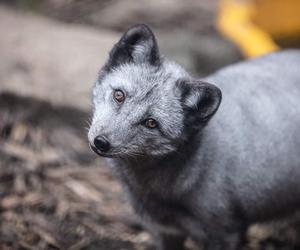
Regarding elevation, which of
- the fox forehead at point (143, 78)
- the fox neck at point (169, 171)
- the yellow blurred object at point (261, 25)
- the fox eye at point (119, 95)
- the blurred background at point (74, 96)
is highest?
the fox forehead at point (143, 78)

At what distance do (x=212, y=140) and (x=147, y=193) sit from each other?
1.96ft

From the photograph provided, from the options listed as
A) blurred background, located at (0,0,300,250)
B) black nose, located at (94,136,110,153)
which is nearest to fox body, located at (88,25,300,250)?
black nose, located at (94,136,110,153)

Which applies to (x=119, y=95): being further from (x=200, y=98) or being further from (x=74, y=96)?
(x=74, y=96)

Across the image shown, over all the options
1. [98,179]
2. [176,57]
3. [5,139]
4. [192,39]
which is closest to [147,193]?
[98,179]

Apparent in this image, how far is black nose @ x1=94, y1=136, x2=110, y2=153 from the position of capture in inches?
148

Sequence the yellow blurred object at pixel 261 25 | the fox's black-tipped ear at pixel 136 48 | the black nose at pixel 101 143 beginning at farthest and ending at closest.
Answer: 1. the yellow blurred object at pixel 261 25
2. the fox's black-tipped ear at pixel 136 48
3. the black nose at pixel 101 143

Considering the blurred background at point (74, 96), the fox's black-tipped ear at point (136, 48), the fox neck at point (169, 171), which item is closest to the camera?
the fox's black-tipped ear at point (136, 48)

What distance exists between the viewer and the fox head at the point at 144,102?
12.6 feet

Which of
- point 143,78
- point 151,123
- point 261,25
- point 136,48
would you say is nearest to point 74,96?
point 136,48

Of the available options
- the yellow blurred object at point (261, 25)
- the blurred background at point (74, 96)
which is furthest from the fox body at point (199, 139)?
the yellow blurred object at point (261, 25)

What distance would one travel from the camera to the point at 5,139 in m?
5.96

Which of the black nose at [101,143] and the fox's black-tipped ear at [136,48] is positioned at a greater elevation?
the fox's black-tipped ear at [136,48]

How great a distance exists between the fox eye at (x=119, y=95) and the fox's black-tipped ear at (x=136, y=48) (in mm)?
252

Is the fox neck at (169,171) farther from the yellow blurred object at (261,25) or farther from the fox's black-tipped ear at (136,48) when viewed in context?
the yellow blurred object at (261,25)
